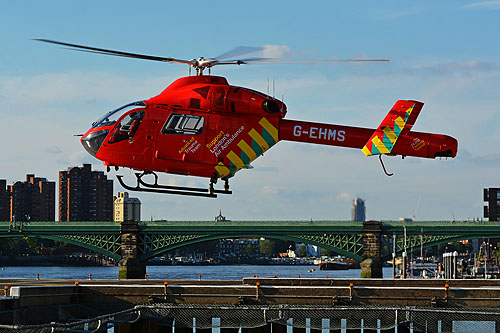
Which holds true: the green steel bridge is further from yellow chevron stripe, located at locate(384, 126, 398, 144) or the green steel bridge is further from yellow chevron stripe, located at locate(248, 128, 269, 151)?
yellow chevron stripe, located at locate(384, 126, 398, 144)

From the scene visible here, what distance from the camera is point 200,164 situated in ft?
101

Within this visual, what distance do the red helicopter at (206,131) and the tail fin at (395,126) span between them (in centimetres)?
11

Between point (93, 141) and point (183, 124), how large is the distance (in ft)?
11.8

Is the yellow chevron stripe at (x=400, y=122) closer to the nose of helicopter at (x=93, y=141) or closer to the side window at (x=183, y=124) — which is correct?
the side window at (x=183, y=124)

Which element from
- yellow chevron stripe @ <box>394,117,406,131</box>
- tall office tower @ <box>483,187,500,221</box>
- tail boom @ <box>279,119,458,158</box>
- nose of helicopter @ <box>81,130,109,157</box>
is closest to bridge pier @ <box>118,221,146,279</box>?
nose of helicopter @ <box>81,130,109,157</box>

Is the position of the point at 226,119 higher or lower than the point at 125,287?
higher

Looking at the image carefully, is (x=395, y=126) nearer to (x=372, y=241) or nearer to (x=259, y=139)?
(x=259, y=139)

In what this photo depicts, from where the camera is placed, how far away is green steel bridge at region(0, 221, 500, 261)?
9531 cm

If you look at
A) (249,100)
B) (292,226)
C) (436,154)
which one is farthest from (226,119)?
(292,226)

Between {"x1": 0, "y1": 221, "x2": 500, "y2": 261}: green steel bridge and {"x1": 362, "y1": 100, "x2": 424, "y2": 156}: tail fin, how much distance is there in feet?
212

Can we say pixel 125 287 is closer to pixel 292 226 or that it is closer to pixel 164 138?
pixel 164 138

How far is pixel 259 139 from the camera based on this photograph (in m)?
30.8

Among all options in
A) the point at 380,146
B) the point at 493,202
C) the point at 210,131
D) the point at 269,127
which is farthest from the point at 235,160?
the point at 493,202

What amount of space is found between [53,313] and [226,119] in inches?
403
